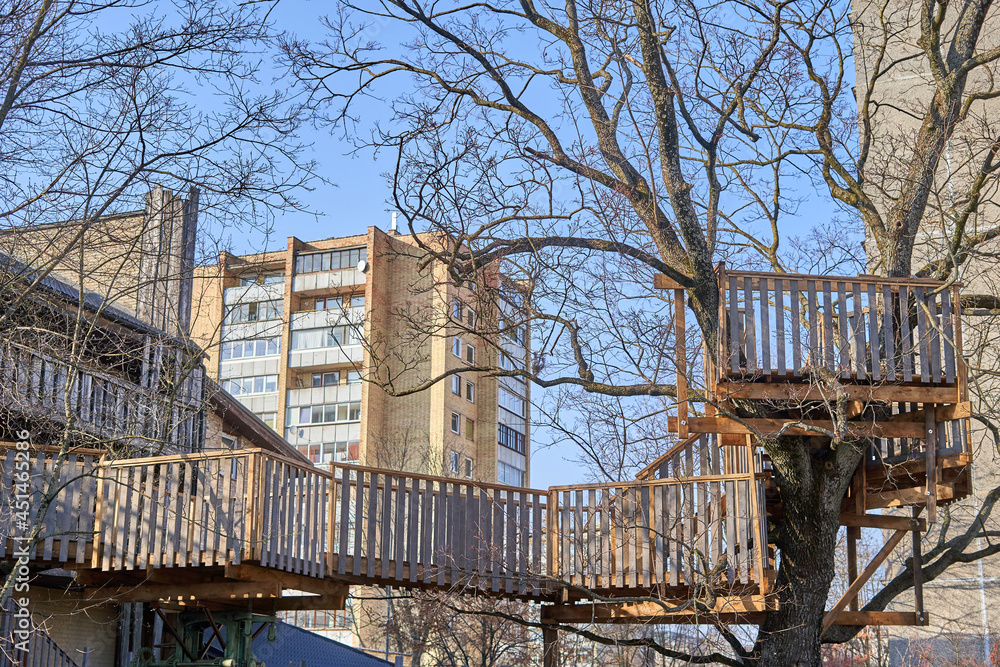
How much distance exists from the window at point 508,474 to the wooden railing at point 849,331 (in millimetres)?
49641

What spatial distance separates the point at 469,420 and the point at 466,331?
48.9 metres

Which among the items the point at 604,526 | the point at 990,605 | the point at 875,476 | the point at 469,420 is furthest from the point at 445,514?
the point at 469,420

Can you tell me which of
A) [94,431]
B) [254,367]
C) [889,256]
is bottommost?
[94,431]

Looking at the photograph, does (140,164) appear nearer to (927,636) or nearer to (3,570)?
(3,570)

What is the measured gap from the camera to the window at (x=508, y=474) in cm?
6160

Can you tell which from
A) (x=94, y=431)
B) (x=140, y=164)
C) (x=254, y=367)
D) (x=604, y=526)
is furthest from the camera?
(x=254, y=367)

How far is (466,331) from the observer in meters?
12.6

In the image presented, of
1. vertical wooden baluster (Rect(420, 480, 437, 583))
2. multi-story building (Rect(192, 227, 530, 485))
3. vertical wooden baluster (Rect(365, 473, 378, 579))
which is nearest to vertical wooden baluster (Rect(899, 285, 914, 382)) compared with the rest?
vertical wooden baluster (Rect(420, 480, 437, 583))

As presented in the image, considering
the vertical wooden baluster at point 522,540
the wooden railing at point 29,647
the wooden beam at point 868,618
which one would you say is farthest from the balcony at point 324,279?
the wooden beam at point 868,618

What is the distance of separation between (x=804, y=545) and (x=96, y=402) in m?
12.0

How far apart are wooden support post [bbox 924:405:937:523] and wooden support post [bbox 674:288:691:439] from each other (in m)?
2.62

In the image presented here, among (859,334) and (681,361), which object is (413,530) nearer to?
(681,361)

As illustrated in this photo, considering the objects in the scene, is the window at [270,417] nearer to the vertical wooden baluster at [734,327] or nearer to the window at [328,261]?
the window at [328,261]

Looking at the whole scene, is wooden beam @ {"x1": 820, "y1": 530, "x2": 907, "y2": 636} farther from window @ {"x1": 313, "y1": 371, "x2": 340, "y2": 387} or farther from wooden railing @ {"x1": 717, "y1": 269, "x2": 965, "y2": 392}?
window @ {"x1": 313, "y1": 371, "x2": 340, "y2": 387}
